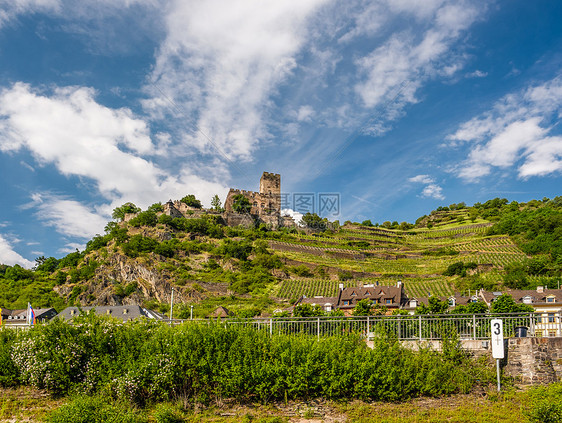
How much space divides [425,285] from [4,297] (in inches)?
3209

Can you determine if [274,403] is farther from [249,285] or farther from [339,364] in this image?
[249,285]

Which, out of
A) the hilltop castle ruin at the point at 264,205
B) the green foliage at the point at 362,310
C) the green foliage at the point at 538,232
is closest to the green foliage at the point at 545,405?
the green foliage at the point at 362,310

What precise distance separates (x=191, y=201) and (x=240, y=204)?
1540cm

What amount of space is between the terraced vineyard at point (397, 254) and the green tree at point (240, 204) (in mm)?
23245

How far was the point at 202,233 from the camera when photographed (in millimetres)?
120375

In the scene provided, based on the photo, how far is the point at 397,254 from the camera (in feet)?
384

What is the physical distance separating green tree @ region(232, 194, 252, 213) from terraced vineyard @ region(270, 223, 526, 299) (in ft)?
76.3

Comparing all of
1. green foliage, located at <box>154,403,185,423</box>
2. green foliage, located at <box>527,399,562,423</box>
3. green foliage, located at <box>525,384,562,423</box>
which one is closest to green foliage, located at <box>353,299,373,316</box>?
green foliage, located at <box>525,384,562,423</box>

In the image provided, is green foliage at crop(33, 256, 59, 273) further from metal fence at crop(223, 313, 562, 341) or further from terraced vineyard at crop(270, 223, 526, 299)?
metal fence at crop(223, 313, 562, 341)

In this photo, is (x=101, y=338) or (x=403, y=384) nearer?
(x=403, y=384)

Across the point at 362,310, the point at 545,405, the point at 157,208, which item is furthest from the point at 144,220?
the point at 545,405

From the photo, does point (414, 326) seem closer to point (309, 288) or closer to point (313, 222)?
point (309, 288)

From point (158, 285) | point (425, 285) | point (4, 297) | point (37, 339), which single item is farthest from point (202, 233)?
point (37, 339)

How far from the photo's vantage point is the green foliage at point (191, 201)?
14262 centimetres
